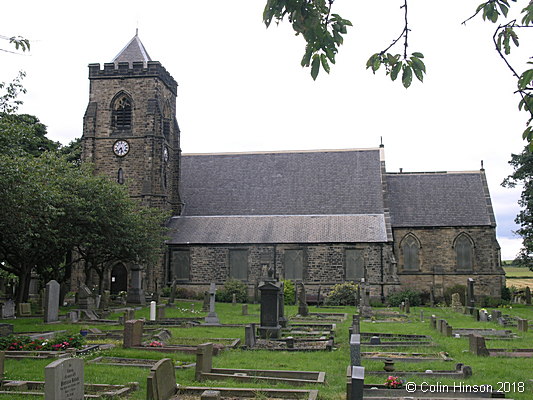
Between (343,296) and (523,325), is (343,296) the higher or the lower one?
the higher one

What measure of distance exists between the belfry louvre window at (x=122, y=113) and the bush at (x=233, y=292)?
12558 millimetres

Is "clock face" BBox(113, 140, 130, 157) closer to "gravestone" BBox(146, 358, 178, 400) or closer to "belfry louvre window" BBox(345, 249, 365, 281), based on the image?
"belfry louvre window" BBox(345, 249, 365, 281)

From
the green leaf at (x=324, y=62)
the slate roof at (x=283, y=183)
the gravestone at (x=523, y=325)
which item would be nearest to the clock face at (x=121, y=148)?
the slate roof at (x=283, y=183)

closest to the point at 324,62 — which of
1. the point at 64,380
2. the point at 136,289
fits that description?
the point at 64,380

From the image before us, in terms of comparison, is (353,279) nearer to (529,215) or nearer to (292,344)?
(529,215)

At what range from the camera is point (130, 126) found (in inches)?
1597

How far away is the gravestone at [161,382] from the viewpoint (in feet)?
29.0

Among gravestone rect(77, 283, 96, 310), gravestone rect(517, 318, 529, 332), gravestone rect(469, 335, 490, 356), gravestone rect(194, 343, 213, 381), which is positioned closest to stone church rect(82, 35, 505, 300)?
gravestone rect(77, 283, 96, 310)

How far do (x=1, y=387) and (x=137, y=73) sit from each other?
109 ft

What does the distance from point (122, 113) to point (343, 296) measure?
18797mm

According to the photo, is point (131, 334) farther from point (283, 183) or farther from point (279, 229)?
point (283, 183)

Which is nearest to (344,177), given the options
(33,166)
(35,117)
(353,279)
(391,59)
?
(353,279)

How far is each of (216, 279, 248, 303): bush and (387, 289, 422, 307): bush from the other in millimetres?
8551

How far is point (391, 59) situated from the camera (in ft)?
18.3
